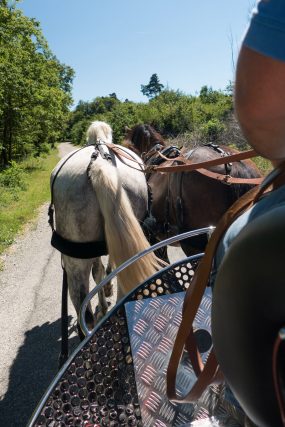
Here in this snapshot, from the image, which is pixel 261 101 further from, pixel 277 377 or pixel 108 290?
pixel 108 290

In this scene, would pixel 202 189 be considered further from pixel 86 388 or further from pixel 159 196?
pixel 86 388

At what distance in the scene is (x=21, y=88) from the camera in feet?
52.5

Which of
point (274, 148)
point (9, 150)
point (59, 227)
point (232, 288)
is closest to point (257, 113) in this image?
point (274, 148)

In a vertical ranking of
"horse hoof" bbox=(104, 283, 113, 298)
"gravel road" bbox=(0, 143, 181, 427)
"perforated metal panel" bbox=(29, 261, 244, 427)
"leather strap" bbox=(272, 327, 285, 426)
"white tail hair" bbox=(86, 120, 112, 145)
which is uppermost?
"white tail hair" bbox=(86, 120, 112, 145)

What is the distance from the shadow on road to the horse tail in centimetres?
138

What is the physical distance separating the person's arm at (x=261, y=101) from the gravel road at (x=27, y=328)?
292 centimetres

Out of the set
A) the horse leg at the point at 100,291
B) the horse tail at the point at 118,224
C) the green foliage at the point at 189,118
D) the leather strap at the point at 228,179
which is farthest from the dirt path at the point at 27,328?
the green foliage at the point at 189,118

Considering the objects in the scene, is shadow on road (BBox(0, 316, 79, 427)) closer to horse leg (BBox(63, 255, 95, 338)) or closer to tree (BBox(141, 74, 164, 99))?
horse leg (BBox(63, 255, 95, 338))

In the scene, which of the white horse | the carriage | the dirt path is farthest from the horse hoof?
the carriage

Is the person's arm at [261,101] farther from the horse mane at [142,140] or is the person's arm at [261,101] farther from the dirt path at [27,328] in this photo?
the horse mane at [142,140]

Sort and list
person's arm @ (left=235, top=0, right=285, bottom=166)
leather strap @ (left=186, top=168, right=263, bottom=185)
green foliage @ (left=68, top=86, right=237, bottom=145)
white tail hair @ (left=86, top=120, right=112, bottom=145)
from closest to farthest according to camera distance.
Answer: person's arm @ (left=235, top=0, right=285, bottom=166) < leather strap @ (left=186, top=168, right=263, bottom=185) < white tail hair @ (left=86, top=120, right=112, bottom=145) < green foliage @ (left=68, top=86, right=237, bottom=145)

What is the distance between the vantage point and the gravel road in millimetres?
3149

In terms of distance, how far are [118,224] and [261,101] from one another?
201 cm

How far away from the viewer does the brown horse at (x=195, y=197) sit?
368 cm
